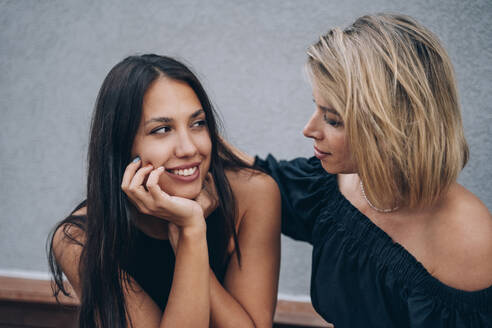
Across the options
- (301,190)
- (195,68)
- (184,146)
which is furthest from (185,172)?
(195,68)

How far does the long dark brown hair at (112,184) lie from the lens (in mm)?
1178

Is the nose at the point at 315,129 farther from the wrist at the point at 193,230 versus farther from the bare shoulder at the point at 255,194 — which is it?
the wrist at the point at 193,230

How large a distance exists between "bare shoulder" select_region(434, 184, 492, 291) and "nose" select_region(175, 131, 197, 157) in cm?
78

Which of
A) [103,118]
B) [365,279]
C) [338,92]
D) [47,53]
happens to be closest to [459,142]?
[338,92]

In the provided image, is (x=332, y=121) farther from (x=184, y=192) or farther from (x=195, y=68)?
(x=195, y=68)

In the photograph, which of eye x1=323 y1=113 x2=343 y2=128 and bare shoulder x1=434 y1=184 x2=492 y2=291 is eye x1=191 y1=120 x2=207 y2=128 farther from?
bare shoulder x1=434 y1=184 x2=492 y2=291

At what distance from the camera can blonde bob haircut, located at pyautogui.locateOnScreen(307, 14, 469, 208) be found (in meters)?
1.00

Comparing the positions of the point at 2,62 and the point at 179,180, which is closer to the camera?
the point at 179,180

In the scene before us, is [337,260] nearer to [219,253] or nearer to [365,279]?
[365,279]

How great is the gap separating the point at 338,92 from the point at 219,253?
829 millimetres

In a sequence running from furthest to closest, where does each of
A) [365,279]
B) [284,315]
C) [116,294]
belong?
1. [284,315]
2. [116,294]
3. [365,279]

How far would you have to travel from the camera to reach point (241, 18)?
1781 mm

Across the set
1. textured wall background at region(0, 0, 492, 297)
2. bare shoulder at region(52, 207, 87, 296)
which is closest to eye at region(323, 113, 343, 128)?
textured wall background at region(0, 0, 492, 297)

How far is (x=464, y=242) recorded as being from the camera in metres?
0.97
